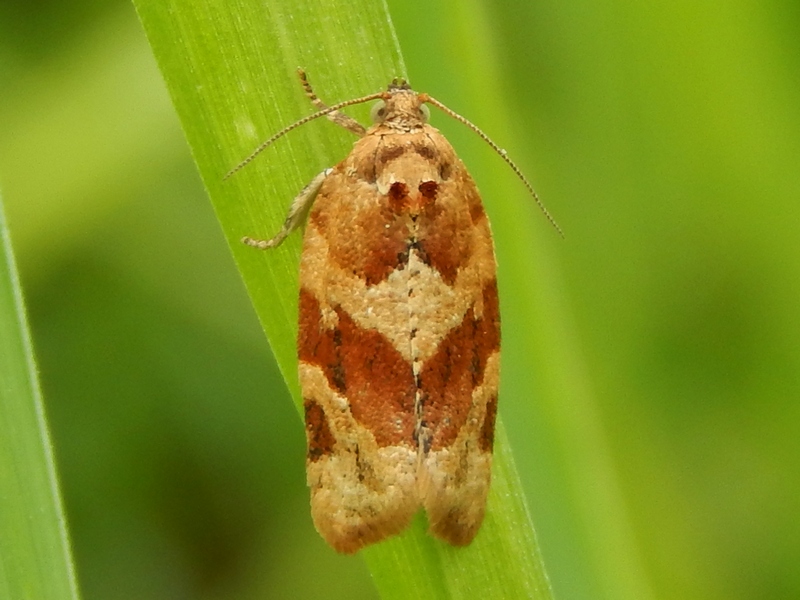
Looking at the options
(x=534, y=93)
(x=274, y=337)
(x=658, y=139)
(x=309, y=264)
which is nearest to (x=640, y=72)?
(x=658, y=139)

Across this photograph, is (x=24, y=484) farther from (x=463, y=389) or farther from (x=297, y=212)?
(x=463, y=389)

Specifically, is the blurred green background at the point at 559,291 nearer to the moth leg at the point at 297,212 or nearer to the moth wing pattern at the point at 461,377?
the moth wing pattern at the point at 461,377

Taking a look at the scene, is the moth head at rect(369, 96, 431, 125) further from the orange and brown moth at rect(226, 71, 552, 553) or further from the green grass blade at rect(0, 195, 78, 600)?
the green grass blade at rect(0, 195, 78, 600)

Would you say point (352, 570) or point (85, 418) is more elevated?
point (85, 418)

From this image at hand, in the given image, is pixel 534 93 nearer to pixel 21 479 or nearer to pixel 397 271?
pixel 397 271

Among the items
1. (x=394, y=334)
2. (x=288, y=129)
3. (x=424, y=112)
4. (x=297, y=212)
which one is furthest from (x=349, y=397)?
(x=424, y=112)
